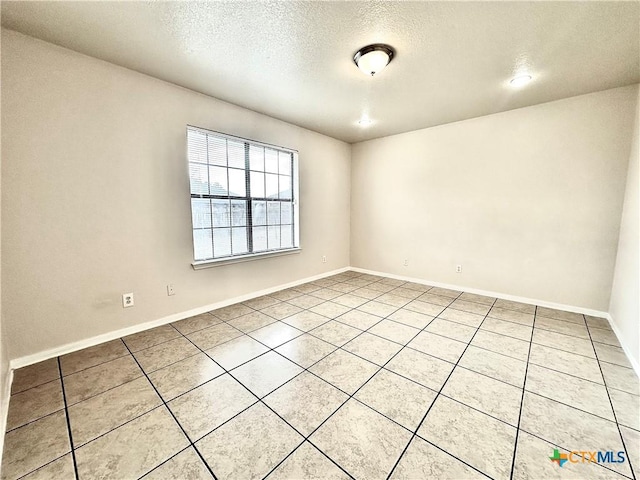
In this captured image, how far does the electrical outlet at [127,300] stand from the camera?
245cm

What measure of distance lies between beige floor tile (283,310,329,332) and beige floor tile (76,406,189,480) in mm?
1378

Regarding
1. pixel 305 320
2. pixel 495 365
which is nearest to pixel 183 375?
pixel 305 320

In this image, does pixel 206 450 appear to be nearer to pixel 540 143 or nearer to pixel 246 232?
pixel 246 232

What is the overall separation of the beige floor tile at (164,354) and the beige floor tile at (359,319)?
4.88ft

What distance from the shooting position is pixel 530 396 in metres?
1.69

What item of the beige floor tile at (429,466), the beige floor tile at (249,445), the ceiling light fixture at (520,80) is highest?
the ceiling light fixture at (520,80)

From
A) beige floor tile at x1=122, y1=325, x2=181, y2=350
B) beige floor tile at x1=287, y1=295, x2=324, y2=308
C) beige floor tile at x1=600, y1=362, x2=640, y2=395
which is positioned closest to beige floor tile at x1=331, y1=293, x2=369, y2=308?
beige floor tile at x1=287, y1=295, x2=324, y2=308

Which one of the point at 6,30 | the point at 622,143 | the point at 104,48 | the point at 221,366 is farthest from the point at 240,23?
the point at 622,143

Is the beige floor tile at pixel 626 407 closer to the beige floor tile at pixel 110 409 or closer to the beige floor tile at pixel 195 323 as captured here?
the beige floor tile at pixel 110 409

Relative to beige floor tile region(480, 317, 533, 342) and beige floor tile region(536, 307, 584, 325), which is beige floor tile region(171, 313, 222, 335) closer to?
beige floor tile region(480, 317, 533, 342)

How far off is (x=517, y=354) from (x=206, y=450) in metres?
2.42

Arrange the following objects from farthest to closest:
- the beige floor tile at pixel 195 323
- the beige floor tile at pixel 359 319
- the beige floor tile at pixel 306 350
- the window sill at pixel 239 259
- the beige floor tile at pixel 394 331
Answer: the window sill at pixel 239 259 → the beige floor tile at pixel 359 319 → the beige floor tile at pixel 195 323 → the beige floor tile at pixel 394 331 → the beige floor tile at pixel 306 350

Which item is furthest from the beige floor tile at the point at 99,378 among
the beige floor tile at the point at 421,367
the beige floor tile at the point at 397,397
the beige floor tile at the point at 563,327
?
the beige floor tile at the point at 563,327

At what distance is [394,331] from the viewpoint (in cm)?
259
